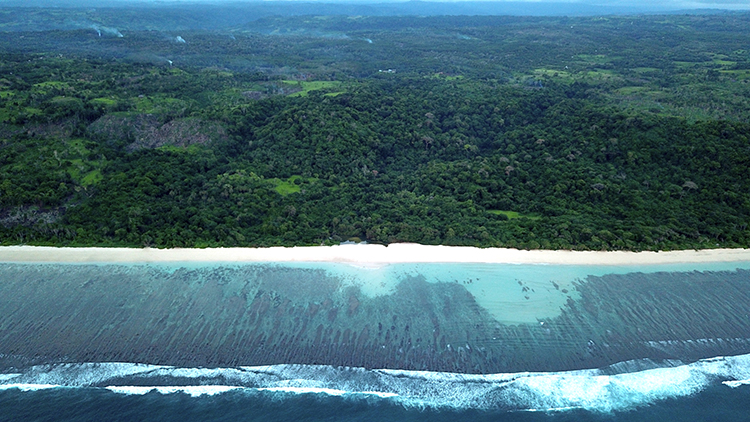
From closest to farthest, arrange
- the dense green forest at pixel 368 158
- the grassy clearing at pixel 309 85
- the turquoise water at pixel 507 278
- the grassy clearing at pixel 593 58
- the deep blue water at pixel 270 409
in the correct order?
the deep blue water at pixel 270 409
the turquoise water at pixel 507 278
the dense green forest at pixel 368 158
the grassy clearing at pixel 309 85
the grassy clearing at pixel 593 58

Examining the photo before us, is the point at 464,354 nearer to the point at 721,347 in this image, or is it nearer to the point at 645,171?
the point at 721,347

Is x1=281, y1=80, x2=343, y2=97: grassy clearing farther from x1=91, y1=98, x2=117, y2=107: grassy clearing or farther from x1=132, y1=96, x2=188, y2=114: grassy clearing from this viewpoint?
x1=91, y1=98, x2=117, y2=107: grassy clearing

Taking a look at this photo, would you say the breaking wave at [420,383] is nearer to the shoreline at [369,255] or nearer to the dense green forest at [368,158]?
the shoreline at [369,255]

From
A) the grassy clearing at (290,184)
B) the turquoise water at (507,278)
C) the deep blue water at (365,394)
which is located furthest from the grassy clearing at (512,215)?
the grassy clearing at (290,184)

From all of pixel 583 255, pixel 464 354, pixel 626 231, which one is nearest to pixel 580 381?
pixel 464 354

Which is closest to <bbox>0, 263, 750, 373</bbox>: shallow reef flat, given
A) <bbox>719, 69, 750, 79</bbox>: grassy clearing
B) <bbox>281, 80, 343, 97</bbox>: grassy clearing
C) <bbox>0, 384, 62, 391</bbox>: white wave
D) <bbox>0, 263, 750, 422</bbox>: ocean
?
<bbox>0, 263, 750, 422</bbox>: ocean

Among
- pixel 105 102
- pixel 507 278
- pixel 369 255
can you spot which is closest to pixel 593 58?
pixel 507 278
